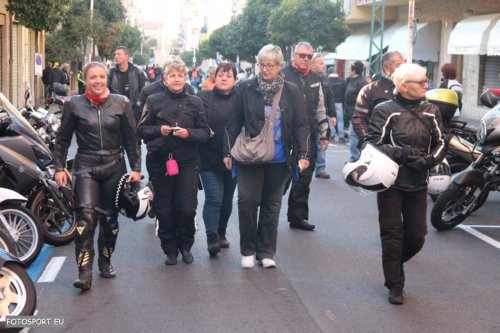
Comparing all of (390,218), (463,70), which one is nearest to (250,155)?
(390,218)

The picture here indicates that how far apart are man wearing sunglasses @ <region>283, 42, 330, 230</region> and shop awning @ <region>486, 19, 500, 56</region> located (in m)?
17.2

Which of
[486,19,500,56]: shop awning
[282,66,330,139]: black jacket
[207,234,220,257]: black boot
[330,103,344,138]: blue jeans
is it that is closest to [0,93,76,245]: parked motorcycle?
[207,234,220,257]: black boot

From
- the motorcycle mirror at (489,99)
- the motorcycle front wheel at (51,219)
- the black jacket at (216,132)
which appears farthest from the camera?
the motorcycle mirror at (489,99)

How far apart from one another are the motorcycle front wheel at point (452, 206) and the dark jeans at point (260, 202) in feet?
7.77

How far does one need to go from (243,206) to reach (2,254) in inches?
98.8

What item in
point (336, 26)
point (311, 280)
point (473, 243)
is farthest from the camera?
point (336, 26)

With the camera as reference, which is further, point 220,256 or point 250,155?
point 220,256

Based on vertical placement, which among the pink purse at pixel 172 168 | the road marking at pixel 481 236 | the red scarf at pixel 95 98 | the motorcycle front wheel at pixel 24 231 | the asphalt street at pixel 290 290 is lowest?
the road marking at pixel 481 236

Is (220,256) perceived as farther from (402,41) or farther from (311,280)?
(402,41)

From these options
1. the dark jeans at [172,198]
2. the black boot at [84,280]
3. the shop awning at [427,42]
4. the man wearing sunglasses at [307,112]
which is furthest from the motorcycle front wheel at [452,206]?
the shop awning at [427,42]

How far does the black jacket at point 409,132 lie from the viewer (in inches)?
241

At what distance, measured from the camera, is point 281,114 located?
278 inches

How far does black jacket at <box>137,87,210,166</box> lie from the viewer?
7152 mm

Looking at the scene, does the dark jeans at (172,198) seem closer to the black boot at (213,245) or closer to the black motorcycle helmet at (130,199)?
the black boot at (213,245)
